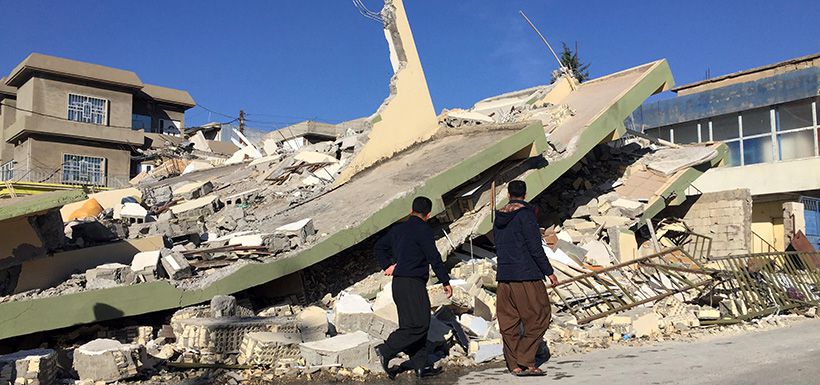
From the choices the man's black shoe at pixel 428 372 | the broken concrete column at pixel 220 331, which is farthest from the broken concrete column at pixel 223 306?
the man's black shoe at pixel 428 372

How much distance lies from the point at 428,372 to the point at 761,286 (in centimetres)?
599

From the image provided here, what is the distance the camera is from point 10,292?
6406 millimetres

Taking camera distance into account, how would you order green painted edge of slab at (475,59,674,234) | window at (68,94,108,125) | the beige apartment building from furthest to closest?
window at (68,94,108,125)
the beige apartment building
green painted edge of slab at (475,59,674,234)

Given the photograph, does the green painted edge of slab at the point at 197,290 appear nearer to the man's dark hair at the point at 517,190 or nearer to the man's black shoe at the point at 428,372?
the man's black shoe at the point at 428,372

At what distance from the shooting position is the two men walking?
518 cm

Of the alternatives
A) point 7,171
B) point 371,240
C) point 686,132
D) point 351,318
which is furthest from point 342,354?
point 7,171

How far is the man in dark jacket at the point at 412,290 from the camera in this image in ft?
16.9

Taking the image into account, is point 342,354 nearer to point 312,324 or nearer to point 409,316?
point 409,316

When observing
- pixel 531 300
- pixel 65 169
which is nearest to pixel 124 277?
pixel 531 300

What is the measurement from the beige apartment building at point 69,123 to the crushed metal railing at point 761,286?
1106 inches

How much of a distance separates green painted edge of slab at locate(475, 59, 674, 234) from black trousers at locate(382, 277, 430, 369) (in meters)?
4.18

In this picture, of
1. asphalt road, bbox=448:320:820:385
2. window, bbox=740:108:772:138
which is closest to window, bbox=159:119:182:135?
window, bbox=740:108:772:138

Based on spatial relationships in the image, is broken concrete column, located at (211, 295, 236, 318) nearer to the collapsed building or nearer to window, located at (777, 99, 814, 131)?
the collapsed building

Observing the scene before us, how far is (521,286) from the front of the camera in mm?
5320
